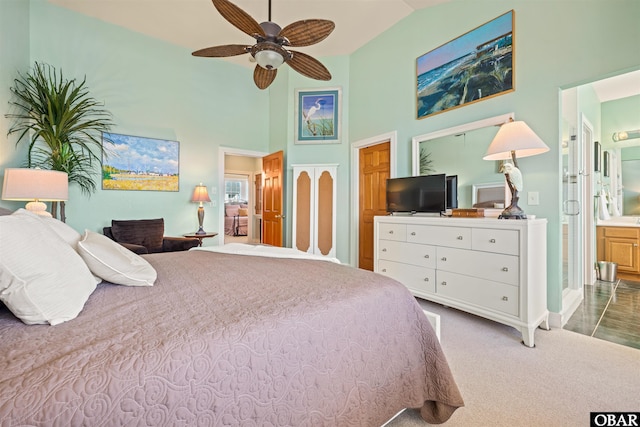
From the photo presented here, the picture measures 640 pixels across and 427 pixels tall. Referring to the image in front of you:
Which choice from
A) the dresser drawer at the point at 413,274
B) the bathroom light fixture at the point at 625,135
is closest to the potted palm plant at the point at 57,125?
the dresser drawer at the point at 413,274

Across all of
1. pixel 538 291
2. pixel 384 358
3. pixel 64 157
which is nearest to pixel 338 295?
pixel 384 358

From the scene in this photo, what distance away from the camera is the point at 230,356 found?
0.75 m

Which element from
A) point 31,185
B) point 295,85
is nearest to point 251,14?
point 295,85

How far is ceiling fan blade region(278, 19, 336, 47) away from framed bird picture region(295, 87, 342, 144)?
247cm

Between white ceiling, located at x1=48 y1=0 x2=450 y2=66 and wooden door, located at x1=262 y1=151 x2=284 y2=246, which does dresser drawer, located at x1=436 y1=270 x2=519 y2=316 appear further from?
white ceiling, located at x1=48 y1=0 x2=450 y2=66

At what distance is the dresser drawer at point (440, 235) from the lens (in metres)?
2.42

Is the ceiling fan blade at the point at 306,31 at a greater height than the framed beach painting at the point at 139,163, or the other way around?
the ceiling fan blade at the point at 306,31

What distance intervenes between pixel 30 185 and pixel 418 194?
3657 mm

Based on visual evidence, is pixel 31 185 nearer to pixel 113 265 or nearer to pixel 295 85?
pixel 113 265

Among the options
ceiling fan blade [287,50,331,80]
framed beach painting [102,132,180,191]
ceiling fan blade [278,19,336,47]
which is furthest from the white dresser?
framed beach painting [102,132,180,191]

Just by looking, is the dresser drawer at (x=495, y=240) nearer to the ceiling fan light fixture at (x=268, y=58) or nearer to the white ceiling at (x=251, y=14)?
the ceiling fan light fixture at (x=268, y=58)

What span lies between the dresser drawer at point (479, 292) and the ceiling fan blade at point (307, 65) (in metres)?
2.11

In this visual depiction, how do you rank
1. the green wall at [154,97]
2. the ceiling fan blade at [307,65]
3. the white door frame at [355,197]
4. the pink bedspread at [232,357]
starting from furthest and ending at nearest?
the white door frame at [355,197]
the green wall at [154,97]
the ceiling fan blade at [307,65]
the pink bedspread at [232,357]

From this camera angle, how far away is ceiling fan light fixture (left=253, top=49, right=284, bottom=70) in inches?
79.4
